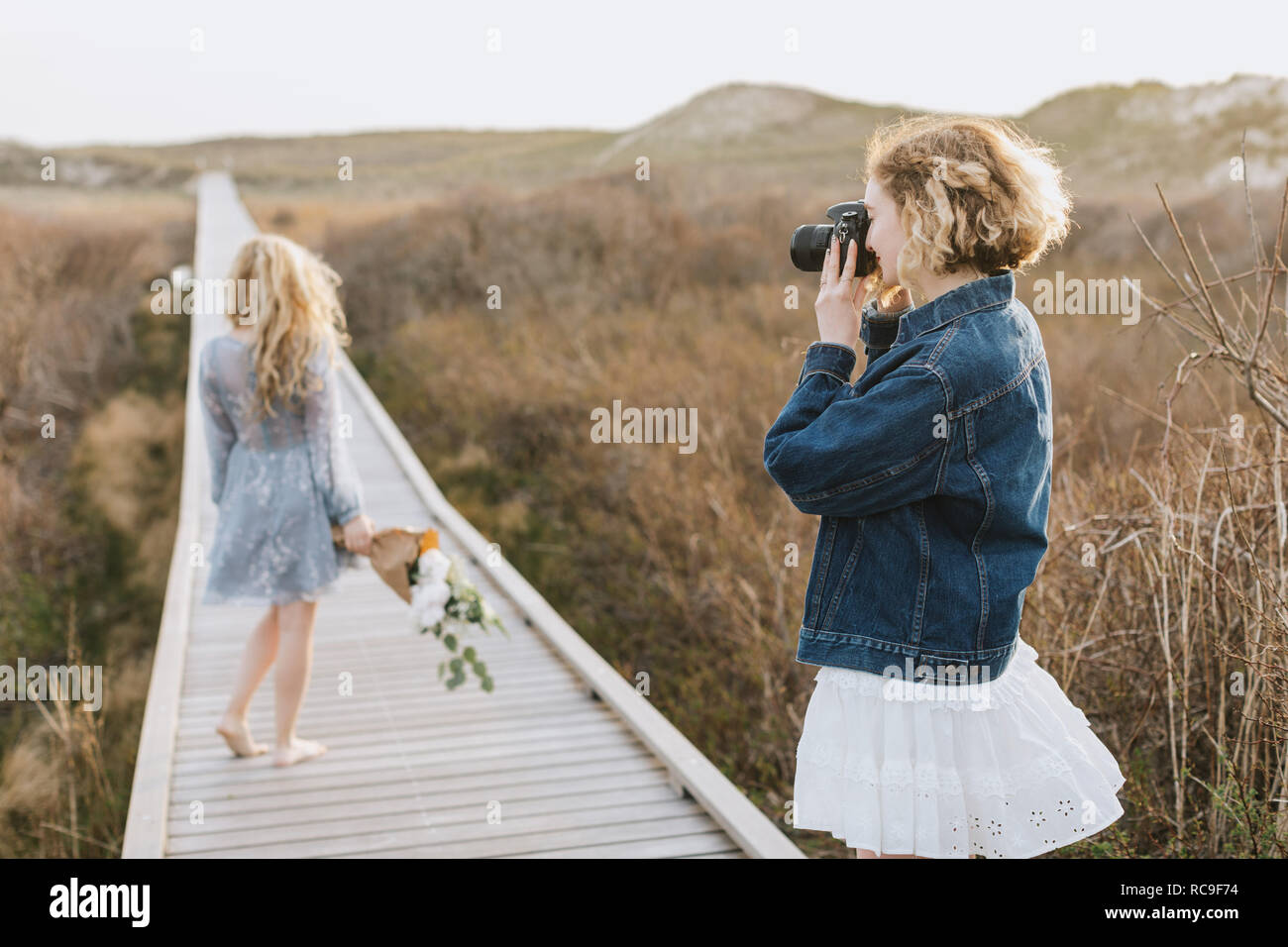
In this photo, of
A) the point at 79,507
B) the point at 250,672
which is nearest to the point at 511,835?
the point at 250,672

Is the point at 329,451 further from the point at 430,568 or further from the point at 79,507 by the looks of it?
the point at 79,507

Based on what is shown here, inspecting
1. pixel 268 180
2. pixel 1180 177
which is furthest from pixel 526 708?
pixel 268 180

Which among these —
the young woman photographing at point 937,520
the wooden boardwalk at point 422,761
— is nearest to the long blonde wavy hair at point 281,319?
the wooden boardwalk at point 422,761

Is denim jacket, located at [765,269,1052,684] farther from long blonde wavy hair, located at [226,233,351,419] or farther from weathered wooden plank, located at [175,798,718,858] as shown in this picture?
long blonde wavy hair, located at [226,233,351,419]

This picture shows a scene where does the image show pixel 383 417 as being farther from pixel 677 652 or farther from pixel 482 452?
pixel 677 652

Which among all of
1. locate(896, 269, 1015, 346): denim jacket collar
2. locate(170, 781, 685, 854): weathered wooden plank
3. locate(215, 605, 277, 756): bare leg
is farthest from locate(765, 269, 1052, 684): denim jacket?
locate(215, 605, 277, 756): bare leg

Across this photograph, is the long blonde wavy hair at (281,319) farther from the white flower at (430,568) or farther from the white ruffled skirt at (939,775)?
the white ruffled skirt at (939,775)

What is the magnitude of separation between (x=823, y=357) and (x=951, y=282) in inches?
9.8

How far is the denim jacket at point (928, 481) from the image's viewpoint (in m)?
1.86

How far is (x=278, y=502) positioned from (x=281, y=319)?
2.10 ft

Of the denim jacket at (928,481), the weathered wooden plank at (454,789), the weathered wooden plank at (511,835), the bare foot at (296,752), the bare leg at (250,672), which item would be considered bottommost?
the weathered wooden plank at (511,835)

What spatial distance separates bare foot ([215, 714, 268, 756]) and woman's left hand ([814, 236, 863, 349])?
121 inches

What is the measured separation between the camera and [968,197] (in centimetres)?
189
